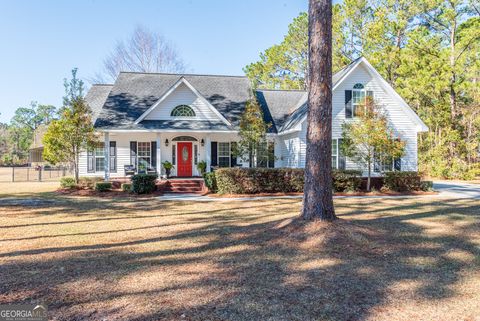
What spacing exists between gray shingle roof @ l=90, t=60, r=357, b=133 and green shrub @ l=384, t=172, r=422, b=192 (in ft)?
17.3

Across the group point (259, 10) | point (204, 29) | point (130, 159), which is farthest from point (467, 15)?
point (130, 159)

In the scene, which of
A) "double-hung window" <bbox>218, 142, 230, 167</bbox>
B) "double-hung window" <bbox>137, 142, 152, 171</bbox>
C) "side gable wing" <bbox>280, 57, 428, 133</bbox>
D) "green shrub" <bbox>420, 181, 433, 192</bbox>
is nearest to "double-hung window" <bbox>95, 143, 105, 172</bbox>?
"double-hung window" <bbox>137, 142, 152, 171</bbox>

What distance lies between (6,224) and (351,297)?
8730mm

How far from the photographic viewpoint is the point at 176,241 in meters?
6.84

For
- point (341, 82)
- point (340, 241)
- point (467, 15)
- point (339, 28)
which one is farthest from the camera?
point (339, 28)

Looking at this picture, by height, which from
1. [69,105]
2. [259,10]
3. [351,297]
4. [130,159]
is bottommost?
[351,297]

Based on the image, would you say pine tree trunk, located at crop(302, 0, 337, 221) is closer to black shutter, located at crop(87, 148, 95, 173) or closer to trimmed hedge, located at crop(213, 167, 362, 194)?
trimmed hedge, located at crop(213, 167, 362, 194)

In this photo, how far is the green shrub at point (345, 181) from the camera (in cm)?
1535

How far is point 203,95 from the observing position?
20.9m

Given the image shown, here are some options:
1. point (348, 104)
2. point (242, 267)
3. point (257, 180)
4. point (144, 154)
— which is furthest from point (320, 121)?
point (144, 154)

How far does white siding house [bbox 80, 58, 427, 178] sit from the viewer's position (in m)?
17.7

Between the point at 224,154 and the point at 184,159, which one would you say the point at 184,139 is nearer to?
the point at 184,159

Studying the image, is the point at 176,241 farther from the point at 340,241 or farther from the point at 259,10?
the point at 259,10

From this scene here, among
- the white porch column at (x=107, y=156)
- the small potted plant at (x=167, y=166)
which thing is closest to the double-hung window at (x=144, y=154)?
the small potted plant at (x=167, y=166)
